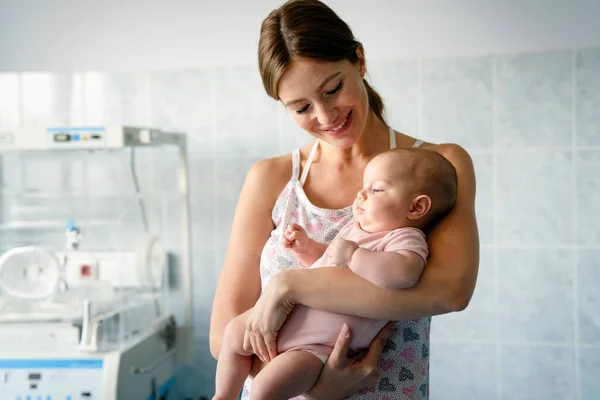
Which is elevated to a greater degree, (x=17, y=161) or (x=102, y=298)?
(x=17, y=161)

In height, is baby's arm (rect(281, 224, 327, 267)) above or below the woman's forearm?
above

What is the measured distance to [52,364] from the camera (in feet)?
6.56

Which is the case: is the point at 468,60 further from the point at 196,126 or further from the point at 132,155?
the point at 132,155

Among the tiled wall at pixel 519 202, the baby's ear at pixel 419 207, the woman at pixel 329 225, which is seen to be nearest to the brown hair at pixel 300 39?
the woman at pixel 329 225

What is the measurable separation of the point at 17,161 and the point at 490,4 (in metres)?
1.91

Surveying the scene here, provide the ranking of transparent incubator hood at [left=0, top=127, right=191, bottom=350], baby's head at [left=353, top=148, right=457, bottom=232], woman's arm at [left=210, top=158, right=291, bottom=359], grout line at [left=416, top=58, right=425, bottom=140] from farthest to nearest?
grout line at [left=416, top=58, right=425, bottom=140], transparent incubator hood at [left=0, top=127, right=191, bottom=350], woman's arm at [left=210, top=158, right=291, bottom=359], baby's head at [left=353, top=148, right=457, bottom=232]

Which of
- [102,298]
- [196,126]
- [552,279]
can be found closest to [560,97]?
[552,279]

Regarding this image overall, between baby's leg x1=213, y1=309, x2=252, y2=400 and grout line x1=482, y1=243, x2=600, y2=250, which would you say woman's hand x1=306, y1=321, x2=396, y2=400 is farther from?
grout line x1=482, y1=243, x2=600, y2=250

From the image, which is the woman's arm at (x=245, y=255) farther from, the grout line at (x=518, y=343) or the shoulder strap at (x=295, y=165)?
the grout line at (x=518, y=343)

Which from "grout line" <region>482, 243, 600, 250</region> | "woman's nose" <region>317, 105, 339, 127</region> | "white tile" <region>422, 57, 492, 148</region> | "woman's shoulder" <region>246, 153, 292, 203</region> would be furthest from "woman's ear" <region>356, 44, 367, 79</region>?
"grout line" <region>482, 243, 600, 250</region>

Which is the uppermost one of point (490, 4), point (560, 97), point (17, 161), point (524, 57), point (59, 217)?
point (490, 4)

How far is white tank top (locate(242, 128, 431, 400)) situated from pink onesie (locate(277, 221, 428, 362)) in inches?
3.1

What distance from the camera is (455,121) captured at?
2398mm

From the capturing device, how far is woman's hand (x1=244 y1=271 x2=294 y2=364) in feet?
3.55
